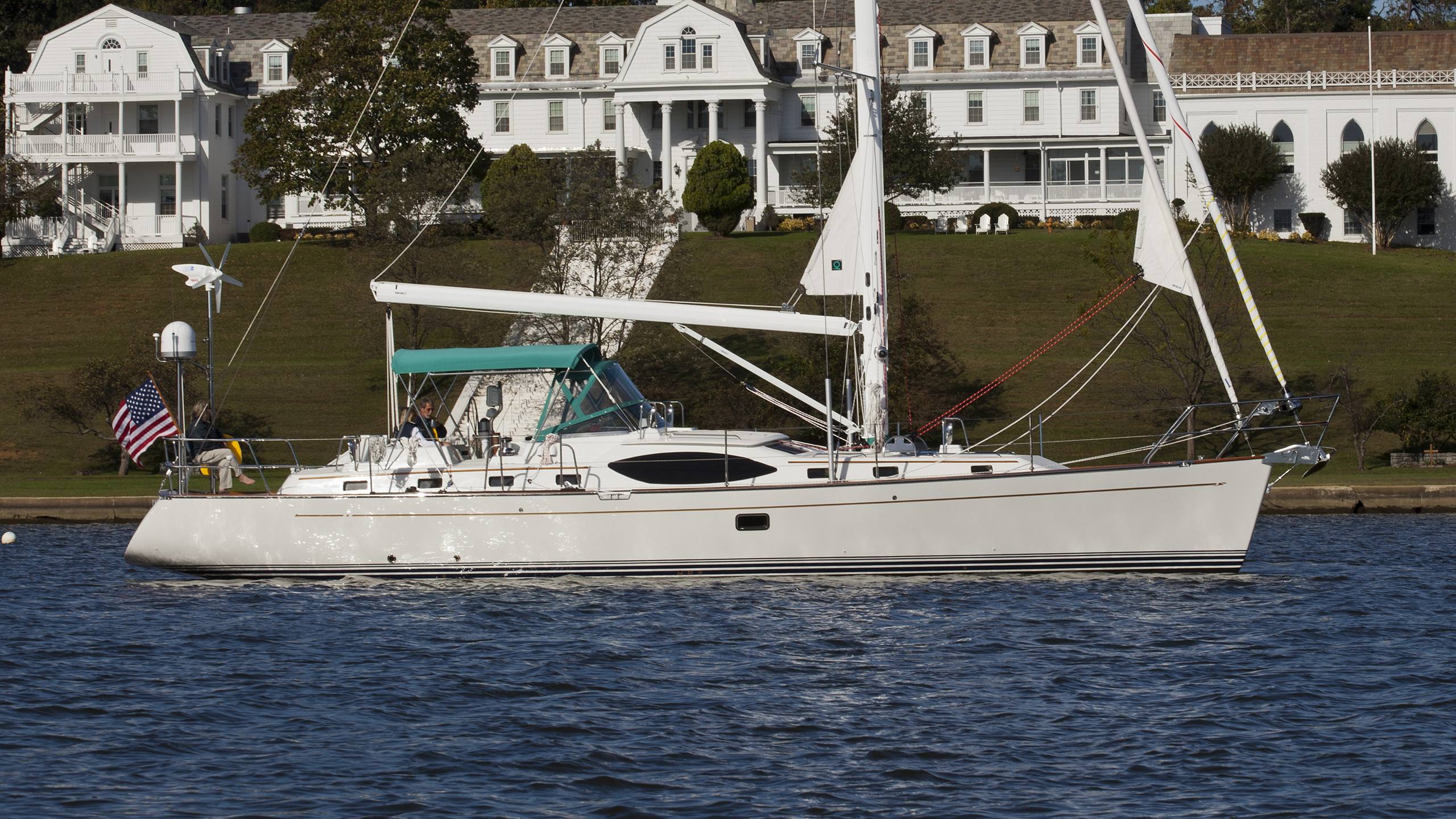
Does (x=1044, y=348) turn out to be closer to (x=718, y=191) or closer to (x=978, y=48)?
(x=718, y=191)

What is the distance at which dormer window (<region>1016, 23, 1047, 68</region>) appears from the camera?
235ft

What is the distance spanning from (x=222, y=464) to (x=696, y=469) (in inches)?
280

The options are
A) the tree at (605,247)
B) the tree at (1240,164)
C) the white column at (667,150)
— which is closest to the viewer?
the tree at (605,247)

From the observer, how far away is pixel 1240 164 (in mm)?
65250

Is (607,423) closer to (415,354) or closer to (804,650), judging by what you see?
(415,354)

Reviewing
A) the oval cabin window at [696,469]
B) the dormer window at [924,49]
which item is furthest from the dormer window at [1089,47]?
the oval cabin window at [696,469]

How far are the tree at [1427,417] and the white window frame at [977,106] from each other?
116ft

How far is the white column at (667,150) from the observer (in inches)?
2721

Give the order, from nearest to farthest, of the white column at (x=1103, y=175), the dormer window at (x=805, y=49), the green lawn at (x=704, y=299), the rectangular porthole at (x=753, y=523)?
the rectangular porthole at (x=753, y=523), the green lawn at (x=704, y=299), the white column at (x=1103, y=175), the dormer window at (x=805, y=49)

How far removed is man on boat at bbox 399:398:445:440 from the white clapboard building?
43.2 meters

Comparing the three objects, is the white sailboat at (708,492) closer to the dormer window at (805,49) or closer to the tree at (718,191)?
the tree at (718,191)

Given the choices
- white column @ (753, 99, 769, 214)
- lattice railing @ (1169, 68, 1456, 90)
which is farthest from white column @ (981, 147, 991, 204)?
white column @ (753, 99, 769, 214)

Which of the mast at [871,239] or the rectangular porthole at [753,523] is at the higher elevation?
the mast at [871,239]

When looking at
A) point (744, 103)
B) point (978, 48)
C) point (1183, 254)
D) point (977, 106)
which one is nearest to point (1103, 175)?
point (977, 106)
